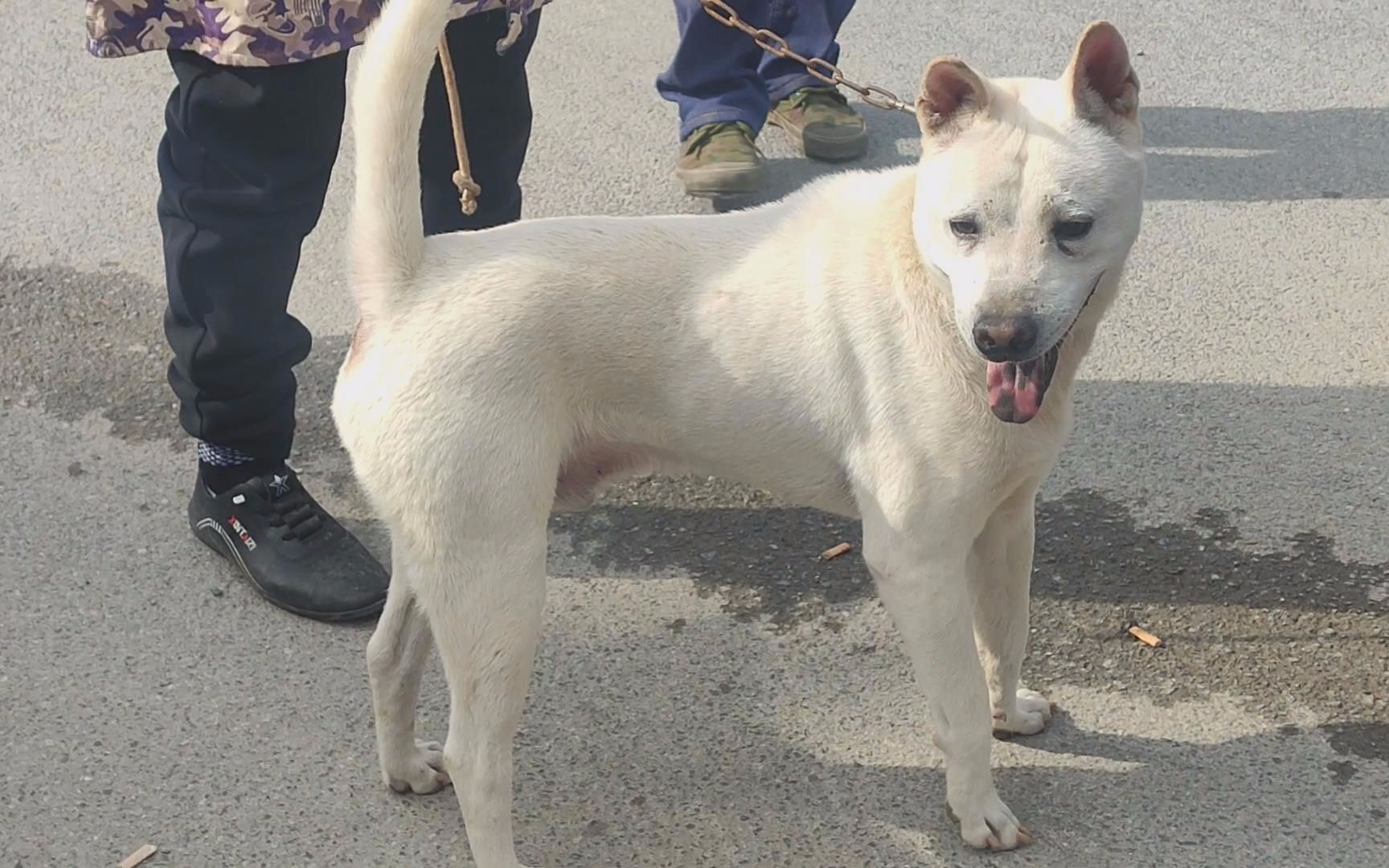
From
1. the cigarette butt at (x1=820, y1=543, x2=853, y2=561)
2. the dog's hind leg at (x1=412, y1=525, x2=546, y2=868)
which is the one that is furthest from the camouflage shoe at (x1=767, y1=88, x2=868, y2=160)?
the dog's hind leg at (x1=412, y1=525, x2=546, y2=868)

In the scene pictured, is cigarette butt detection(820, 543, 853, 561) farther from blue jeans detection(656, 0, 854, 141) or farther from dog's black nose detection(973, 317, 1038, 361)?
blue jeans detection(656, 0, 854, 141)

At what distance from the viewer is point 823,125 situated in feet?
15.4

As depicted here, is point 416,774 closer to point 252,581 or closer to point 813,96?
point 252,581

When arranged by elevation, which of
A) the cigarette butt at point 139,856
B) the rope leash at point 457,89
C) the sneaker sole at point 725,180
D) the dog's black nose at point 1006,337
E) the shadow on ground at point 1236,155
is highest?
the rope leash at point 457,89

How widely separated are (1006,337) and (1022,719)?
2.86 ft

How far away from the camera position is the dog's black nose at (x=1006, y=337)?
2.09 meters

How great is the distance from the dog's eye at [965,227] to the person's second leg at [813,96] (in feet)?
8.03

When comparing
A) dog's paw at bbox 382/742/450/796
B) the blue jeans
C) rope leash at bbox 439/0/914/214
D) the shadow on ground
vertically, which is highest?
rope leash at bbox 439/0/914/214

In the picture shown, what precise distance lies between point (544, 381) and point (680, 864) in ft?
2.63

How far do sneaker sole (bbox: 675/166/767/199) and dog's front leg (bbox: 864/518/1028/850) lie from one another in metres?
2.15

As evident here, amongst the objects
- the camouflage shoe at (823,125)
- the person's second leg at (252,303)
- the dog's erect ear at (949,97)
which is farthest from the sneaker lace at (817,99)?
the dog's erect ear at (949,97)

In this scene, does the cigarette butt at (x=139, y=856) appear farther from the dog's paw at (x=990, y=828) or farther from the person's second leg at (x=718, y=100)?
the person's second leg at (x=718, y=100)

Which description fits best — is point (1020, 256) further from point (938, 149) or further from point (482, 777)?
point (482, 777)

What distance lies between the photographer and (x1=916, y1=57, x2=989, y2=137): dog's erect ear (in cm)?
215
